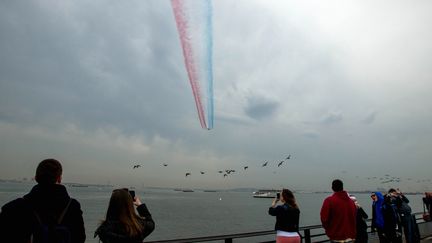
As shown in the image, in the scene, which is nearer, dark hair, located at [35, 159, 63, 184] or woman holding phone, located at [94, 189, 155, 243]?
dark hair, located at [35, 159, 63, 184]

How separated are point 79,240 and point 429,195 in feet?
42.1

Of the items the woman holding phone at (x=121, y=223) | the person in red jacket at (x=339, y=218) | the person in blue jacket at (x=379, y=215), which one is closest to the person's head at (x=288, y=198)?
the person in red jacket at (x=339, y=218)

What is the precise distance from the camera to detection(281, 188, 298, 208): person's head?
5844 millimetres

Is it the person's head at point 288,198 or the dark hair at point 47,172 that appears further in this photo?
the person's head at point 288,198

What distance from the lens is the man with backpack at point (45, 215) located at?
282 centimetres

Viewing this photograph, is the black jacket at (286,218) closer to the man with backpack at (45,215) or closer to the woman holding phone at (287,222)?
the woman holding phone at (287,222)

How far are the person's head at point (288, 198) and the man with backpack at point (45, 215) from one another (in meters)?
3.64

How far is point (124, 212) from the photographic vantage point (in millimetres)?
3584

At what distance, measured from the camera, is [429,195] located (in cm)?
1223

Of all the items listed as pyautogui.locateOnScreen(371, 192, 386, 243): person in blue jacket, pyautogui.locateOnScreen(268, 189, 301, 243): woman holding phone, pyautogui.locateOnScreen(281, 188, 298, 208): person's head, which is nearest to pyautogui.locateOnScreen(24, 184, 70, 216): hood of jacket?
pyautogui.locateOnScreen(268, 189, 301, 243): woman holding phone

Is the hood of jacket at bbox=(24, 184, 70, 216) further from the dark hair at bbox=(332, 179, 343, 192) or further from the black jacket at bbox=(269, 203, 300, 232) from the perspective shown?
the dark hair at bbox=(332, 179, 343, 192)

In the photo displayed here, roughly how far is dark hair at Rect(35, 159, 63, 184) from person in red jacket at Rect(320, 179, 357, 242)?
190 inches

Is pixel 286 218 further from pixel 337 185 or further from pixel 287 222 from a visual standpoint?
pixel 337 185

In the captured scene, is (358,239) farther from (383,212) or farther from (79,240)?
(79,240)
